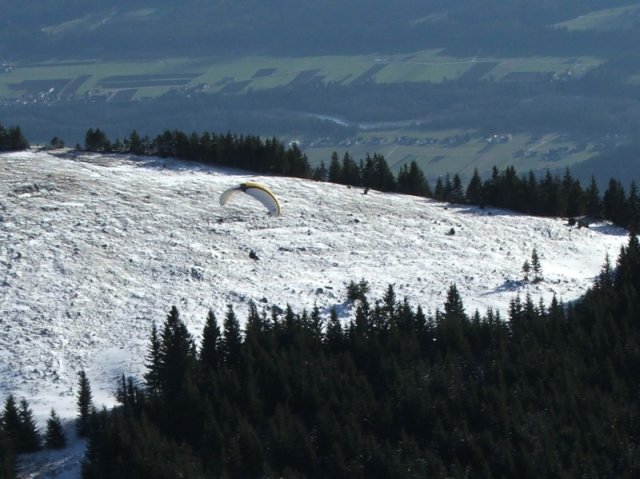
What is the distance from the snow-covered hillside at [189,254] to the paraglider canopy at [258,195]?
1.80 ft

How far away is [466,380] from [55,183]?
29.3m

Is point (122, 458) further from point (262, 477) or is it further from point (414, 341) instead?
point (414, 341)

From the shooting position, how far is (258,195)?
71.1 m

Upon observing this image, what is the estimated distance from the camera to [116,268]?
6156 cm

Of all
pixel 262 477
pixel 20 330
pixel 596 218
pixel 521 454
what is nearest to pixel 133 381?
pixel 20 330

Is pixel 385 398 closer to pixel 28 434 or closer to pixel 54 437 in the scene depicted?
pixel 54 437

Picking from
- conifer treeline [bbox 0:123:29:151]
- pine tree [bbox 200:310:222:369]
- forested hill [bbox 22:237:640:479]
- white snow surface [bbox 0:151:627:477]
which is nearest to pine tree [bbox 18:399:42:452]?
forested hill [bbox 22:237:640:479]

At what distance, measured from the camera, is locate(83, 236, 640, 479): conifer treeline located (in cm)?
4394

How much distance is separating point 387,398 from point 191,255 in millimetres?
18454

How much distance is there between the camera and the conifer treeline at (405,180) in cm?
7856

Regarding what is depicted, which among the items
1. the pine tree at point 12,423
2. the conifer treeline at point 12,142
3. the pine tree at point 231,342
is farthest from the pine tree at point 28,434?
the conifer treeline at point 12,142

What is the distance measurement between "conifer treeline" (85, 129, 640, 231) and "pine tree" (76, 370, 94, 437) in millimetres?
33910

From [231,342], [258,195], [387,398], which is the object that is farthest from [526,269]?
[387,398]

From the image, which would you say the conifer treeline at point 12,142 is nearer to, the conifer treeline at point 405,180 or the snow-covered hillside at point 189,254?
the snow-covered hillside at point 189,254
